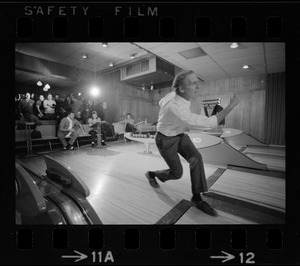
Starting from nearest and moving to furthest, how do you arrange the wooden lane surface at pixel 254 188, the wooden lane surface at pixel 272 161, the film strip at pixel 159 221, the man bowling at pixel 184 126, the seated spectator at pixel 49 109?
the film strip at pixel 159 221 < the man bowling at pixel 184 126 < the wooden lane surface at pixel 254 188 < the wooden lane surface at pixel 272 161 < the seated spectator at pixel 49 109

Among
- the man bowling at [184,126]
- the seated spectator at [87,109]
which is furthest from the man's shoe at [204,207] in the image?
the seated spectator at [87,109]

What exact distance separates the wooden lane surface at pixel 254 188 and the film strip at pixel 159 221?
37 cm

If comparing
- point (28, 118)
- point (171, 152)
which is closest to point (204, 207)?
point (171, 152)

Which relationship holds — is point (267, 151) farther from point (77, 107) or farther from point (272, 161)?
point (77, 107)

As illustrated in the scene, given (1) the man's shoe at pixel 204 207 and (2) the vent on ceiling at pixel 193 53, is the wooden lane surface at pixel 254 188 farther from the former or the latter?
(2) the vent on ceiling at pixel 193 53

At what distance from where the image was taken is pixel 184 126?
1.64 metres

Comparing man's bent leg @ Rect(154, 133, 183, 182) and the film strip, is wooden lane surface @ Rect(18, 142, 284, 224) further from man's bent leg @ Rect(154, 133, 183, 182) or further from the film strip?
man's bent leg @ Rect(154, 133, 183, 182)

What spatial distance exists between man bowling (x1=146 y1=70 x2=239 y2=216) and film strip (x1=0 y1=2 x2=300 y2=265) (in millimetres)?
366

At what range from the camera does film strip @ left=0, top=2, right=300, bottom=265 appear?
54.1 inches

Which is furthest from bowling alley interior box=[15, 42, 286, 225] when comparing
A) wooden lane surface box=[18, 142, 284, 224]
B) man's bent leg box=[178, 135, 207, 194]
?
man's bent leg box=[178, 135, 207, 194]

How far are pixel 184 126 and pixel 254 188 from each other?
1.56 metres

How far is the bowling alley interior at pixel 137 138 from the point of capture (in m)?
1.57
